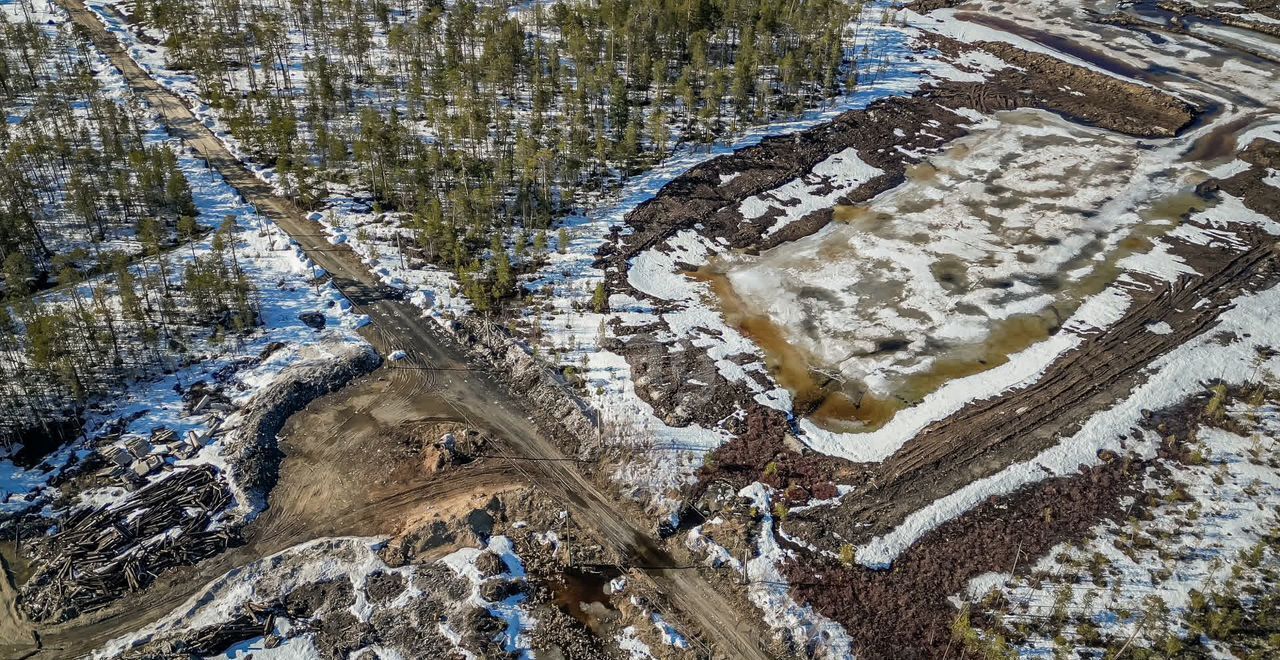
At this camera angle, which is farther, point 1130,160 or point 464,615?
point 1130,160

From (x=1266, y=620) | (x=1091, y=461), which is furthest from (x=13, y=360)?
(x=1266, y=620)

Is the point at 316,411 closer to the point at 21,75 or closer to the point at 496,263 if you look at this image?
the point at 496,263

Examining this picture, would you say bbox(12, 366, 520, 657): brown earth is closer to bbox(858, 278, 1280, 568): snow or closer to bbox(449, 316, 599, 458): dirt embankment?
bbox(449, 316, 599, 458): dirt embankment

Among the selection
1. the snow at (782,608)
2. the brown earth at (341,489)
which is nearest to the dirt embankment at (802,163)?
the snow at (782,608)

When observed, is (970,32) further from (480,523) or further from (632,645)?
(632,645)

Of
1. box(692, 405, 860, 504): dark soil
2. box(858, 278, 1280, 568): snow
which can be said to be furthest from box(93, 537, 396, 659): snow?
box(858, 278, 1280, 568): snow

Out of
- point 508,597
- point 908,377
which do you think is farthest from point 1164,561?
point 508,597
